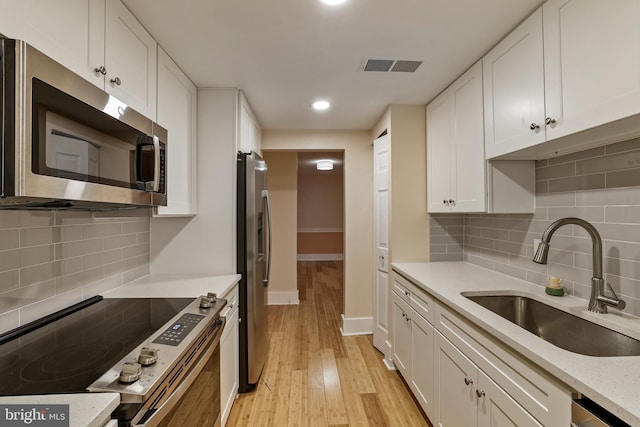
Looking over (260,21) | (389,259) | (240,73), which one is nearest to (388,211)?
(389,259)

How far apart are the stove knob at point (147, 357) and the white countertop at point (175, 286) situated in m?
0.77

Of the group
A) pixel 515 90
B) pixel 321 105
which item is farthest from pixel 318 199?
pixel 515 90

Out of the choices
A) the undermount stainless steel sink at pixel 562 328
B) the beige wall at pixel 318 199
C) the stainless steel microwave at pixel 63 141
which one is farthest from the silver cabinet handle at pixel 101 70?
the beige wall at pixel 318 199

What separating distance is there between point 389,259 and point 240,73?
1.94 meters

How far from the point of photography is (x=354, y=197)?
138 inches

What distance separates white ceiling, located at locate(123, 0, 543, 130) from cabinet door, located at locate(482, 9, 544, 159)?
8 cm

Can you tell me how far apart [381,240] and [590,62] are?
209cm

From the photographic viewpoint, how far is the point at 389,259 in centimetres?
279

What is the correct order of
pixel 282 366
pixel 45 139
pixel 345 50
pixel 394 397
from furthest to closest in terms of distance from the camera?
pixel 282 366
pixel 394 397
pixel 345 50
pixel 45 139

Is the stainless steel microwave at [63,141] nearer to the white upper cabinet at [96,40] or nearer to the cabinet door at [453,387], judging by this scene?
the white upper cabinet at [96,40]

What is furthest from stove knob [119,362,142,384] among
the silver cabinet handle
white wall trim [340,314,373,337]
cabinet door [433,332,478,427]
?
white wall trim [340,314,373,337]

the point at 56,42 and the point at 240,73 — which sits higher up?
the point at 240,73

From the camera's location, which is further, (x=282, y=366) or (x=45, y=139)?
(x=282, y=366)

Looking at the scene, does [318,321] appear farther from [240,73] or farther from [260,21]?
[260,21]
